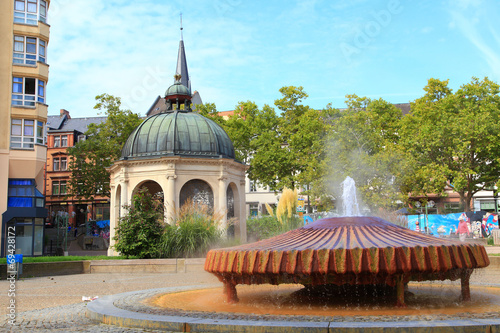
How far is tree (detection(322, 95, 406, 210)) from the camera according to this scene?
3753 cm

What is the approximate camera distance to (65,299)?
1150cm

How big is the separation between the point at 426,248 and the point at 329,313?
1.57 m

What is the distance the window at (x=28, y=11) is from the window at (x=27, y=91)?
3.77 m

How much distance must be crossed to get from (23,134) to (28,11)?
318 inches

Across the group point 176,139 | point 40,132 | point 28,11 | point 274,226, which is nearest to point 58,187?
point 40,132

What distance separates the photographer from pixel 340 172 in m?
38.9

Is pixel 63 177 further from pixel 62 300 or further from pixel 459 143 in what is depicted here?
pixel 62 300

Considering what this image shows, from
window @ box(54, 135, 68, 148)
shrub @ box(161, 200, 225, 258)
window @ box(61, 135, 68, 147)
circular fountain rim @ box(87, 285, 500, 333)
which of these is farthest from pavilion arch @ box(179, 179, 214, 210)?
window @ box(61, 135, 68, 147)

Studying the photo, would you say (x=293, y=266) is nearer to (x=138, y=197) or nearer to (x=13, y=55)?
(x=138, y=197)

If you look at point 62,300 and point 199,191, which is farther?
point 199,191

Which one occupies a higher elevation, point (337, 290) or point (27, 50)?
point (27, 50)

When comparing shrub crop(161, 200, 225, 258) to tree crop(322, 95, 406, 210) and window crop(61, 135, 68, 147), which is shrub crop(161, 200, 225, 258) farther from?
window crop(61, 135, 68, 147)

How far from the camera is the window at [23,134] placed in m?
31.9

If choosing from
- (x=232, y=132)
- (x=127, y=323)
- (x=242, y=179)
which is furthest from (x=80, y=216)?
(x=127, y=323)
